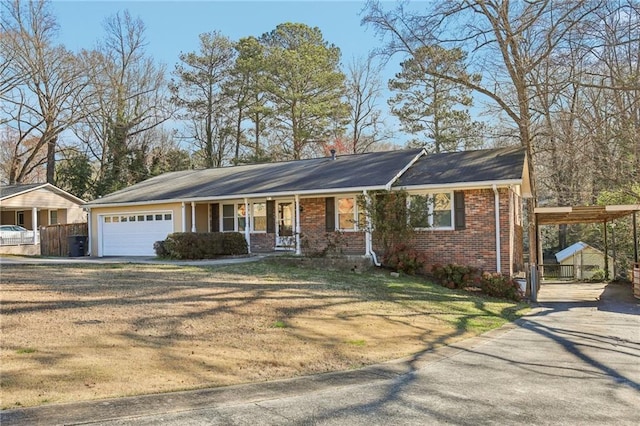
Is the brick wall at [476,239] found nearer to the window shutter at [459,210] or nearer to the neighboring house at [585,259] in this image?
the window shutter at [459,210]

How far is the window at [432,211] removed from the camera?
1669 cm

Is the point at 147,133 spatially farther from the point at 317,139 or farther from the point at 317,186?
the point at 317,186

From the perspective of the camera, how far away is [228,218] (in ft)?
70.8

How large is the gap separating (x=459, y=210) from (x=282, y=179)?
7.29 m

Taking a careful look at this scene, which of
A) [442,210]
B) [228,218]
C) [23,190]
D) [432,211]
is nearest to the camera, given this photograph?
[442,210]

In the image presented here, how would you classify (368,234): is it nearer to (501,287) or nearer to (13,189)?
(501,287)

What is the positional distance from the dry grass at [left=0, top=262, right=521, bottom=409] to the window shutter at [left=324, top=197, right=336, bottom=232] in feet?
18.5

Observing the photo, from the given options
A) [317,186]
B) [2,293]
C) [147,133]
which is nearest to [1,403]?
[2,293]

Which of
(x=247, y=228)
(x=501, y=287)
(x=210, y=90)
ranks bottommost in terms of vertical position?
(x=501, y=287)

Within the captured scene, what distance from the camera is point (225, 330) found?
25.4ft

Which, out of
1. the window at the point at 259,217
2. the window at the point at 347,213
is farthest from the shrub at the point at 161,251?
the window at the point at 347,213

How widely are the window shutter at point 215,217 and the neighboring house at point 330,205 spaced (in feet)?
0.14

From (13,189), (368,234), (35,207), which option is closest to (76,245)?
(35,207)

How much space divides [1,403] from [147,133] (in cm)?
3805
